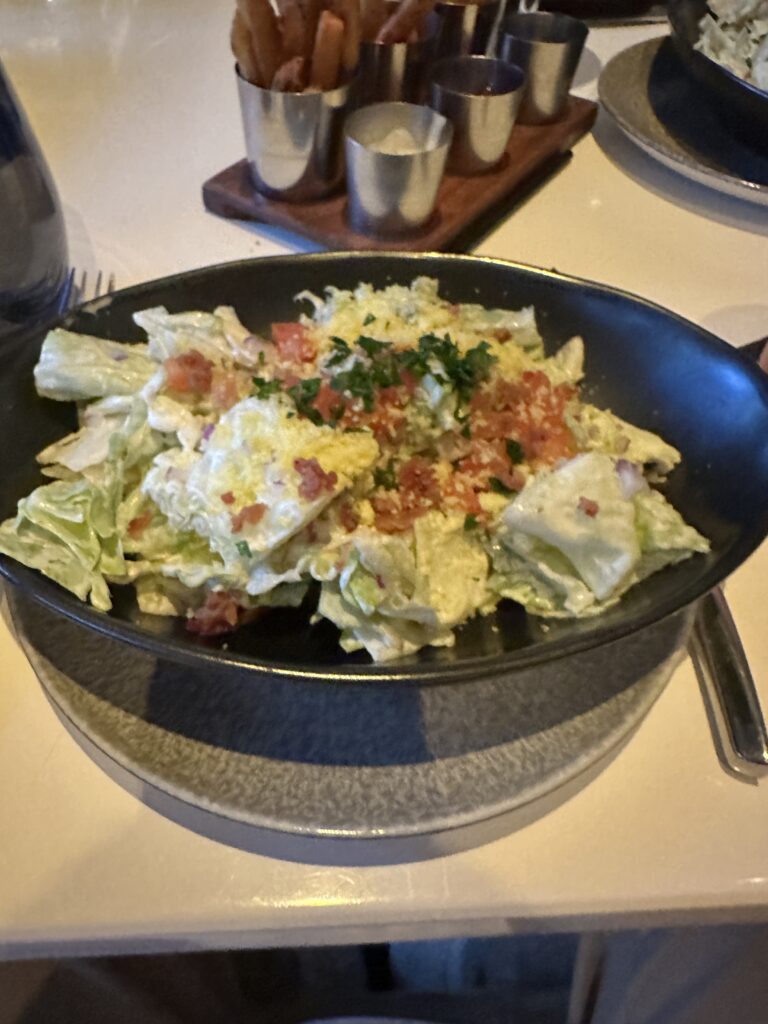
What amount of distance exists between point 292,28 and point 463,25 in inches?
16.2

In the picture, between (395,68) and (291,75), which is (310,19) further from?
(395,68)

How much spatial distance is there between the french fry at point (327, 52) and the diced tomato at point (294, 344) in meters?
0.57

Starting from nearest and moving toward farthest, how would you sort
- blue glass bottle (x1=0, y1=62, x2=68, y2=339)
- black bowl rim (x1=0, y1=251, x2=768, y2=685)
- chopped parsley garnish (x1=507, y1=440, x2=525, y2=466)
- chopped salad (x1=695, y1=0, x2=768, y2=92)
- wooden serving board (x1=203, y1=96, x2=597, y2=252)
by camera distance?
black bowl rim (x1=0, y1=251, x2=768, y2=685), chopped parsley garnish (x1=507, y1=440, x2=525, y2=466), blue glass bottle (x1=0, y1=62, x2=68, y2=339), wooden serving board (x1=203, y1=96, x2=597, y2=252), chopped salad (x1=695, y1=0, x2=768, y2=92)

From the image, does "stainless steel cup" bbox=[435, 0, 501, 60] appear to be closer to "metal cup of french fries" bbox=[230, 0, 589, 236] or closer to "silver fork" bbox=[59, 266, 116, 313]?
"metal cup of french fries" bbox=[230, 0, 589, 236]

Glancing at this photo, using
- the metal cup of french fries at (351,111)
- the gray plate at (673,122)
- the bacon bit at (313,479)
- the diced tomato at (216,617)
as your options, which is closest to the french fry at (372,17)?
the metal cup of french fries at (351,111)

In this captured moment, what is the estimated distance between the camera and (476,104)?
4.52 ft

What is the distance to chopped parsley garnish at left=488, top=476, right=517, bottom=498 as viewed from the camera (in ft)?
2.80

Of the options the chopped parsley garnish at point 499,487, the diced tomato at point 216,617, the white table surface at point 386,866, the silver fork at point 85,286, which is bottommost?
the white table surface at point 386,866

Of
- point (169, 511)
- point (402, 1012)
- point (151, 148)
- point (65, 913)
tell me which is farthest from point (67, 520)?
point (151, 148)

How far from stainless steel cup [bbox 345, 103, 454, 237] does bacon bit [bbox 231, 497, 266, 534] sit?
2.23ft

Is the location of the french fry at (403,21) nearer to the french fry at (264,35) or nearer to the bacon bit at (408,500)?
the french fry at (264,35)

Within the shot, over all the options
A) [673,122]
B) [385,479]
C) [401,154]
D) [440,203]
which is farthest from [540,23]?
[385,479]

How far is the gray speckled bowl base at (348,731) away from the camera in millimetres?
730

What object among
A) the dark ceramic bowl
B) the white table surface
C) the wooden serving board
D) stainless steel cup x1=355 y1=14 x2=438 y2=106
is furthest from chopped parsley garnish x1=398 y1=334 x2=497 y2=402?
the dark ceramic bowl
